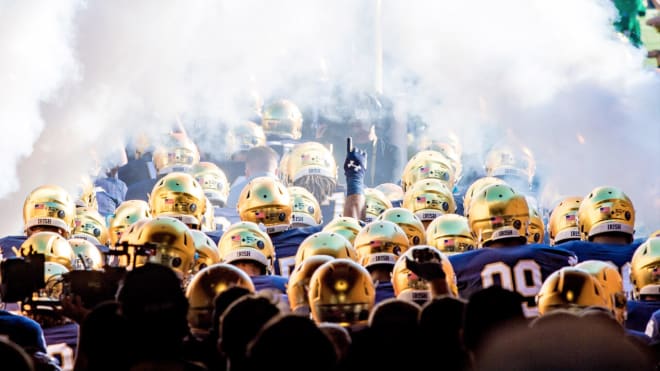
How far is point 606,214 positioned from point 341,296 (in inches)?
117

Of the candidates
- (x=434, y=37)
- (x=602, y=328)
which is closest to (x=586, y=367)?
(x=602, y=328)

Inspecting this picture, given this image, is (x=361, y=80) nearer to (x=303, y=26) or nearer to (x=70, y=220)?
(x=303, y=26)

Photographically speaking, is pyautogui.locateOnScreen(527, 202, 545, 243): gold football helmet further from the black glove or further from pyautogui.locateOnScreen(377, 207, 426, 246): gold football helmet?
the black glove

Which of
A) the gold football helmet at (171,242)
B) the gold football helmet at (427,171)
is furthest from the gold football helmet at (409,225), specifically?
the gold football helmet at (427,171)

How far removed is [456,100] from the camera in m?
16.6

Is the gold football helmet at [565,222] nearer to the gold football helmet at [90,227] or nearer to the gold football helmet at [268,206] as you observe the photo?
the gold football helmet at [268,206]

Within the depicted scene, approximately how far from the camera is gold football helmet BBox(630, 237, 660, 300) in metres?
7.45

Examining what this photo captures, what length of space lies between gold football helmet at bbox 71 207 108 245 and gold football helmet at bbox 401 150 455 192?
8.84 ft

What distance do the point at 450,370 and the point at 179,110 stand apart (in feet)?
38.5

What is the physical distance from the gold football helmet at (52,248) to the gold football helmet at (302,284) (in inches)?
65.5

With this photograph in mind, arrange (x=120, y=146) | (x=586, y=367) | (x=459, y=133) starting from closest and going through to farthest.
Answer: (x=586, y=367) → (x=120, y=146) → (x=459, y=133)

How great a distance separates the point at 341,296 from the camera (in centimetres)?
613

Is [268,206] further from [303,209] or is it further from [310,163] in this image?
[310,163]

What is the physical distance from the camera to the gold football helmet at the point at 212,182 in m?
11.5
